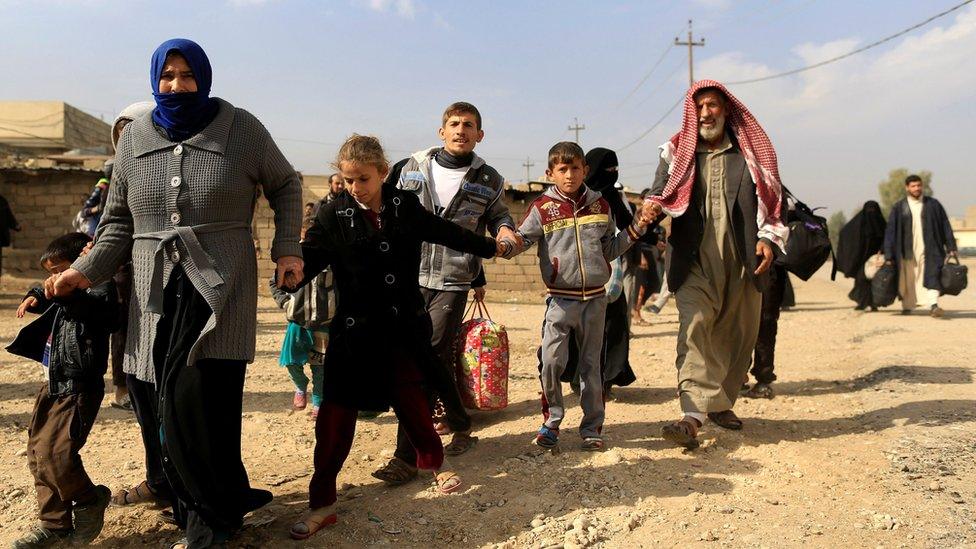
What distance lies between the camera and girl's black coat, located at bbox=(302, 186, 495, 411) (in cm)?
322

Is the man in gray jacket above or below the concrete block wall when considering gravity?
below

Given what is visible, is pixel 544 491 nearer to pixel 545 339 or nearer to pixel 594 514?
pixel 594 514

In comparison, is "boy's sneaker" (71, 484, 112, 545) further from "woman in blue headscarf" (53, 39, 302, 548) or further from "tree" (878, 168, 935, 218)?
"tree" (878, 168, 935, 218)

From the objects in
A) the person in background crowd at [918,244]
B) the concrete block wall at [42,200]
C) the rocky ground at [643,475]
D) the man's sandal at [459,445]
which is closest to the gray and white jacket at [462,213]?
the man's sandal at [459,445]

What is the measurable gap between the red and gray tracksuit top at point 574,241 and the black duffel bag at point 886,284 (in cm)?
817

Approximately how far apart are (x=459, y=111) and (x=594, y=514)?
2255 mm

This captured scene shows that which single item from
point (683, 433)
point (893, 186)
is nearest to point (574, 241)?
point (683, 433)

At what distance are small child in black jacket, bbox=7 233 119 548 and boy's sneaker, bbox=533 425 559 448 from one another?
6.87 ft

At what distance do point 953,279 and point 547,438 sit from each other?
27.9ft

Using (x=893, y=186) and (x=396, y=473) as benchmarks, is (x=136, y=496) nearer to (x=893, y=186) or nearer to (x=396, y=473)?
(x=396, y=473)

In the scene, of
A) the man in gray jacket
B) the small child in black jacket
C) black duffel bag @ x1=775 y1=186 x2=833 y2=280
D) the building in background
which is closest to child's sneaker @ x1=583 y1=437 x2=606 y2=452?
the man in gray jacket

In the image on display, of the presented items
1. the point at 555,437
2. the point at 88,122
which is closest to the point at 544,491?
the point at 555,437

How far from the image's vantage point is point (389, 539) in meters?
3.11

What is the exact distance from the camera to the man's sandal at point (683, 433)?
3.97m
